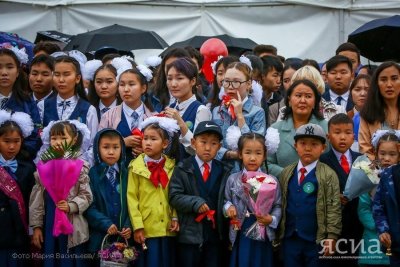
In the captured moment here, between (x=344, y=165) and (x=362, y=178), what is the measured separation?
0.40 m

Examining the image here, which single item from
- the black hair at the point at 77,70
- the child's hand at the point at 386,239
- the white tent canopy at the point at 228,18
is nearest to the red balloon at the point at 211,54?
the black hair at the point at 77,70

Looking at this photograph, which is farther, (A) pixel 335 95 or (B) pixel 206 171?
(A) pixel 335 95

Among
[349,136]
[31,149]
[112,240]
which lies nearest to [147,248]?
[112,240]

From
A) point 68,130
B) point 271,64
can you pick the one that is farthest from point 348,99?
point 68,130

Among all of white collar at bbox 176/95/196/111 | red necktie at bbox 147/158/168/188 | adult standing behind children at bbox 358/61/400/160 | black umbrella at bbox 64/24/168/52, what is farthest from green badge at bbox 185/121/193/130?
black umbrella at bbox 64/24/168/52

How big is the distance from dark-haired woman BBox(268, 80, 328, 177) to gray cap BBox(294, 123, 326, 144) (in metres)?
0.31

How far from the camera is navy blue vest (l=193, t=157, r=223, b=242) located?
6.27m

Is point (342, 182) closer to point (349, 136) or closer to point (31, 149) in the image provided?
point (349, 136)

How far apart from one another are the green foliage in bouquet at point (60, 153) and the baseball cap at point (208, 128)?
95 cm

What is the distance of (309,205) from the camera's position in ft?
20.0

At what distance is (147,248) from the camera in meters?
6.21

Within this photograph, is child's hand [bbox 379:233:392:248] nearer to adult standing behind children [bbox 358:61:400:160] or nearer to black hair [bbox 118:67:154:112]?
adult standing behind children [bbox 358:61:400:160]

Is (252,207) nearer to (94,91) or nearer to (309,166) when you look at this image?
(309,166)

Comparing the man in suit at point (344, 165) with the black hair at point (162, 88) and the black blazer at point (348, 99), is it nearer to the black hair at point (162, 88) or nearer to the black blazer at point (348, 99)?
the black blazer at point (348, 99)
